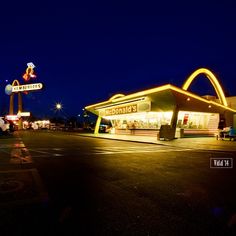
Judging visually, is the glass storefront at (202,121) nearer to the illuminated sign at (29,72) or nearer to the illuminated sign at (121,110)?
the illuminated sign at (121,110)

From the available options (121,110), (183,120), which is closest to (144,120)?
(121,110)

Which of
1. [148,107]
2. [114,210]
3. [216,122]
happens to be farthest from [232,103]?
[114,210]

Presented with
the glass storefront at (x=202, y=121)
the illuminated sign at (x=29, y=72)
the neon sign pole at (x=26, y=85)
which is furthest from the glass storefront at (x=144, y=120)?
the illuminated sign at (x=29, y=72)

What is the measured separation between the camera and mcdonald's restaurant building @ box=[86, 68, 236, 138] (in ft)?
89.5

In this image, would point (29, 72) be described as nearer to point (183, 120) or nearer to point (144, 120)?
point (144, 120)

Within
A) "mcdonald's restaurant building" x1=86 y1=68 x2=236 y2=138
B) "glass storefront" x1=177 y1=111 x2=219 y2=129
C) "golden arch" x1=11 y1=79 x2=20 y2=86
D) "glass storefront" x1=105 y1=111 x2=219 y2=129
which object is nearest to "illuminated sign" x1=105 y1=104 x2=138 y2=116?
"mcdonald's restaurant building" x1=86 y1=68 x2=236 y2=138

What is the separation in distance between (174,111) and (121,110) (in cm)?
1309

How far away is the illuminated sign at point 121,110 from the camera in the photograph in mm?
34656

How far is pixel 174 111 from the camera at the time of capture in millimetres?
26875

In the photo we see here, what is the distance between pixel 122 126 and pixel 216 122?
1588cm

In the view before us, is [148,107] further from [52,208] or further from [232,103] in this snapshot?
[52,208]

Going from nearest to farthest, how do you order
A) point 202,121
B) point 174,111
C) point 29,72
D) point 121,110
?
1. point 174,111
2. point 202,121
3. point 121,110
4. point 29,72

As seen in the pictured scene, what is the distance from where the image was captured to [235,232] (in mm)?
3639

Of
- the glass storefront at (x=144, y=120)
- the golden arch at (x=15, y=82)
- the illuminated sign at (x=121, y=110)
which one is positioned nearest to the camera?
the glass storefront at (x=144, y=120)
